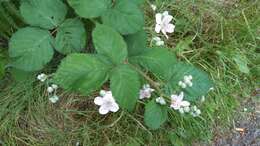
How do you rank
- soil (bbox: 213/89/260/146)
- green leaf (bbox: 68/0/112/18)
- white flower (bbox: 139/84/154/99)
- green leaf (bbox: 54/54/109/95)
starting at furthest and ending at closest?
soil (bbox: 213/89/260/146)
white flower (bbox: 139/84/154/99)
green leaf (bbox: 68/0/112/18)
green leaf (bbox: 54/54/109/95)

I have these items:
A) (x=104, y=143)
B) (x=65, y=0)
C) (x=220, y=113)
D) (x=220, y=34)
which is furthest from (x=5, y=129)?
(x=220, y=34)

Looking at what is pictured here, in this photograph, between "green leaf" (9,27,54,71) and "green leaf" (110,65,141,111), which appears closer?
"green leaf" (110,65,141,111)

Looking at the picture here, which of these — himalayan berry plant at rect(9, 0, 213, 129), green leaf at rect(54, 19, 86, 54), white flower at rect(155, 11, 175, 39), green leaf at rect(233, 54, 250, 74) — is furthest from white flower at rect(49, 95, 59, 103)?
green leaf at rect(233, 54, 250, 74)

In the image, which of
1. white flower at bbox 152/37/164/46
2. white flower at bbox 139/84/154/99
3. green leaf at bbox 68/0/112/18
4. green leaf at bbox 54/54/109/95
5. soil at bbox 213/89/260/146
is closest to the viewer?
green leaf at bbox 54/54/109/95

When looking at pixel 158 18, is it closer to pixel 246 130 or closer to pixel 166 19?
pixel 166 19

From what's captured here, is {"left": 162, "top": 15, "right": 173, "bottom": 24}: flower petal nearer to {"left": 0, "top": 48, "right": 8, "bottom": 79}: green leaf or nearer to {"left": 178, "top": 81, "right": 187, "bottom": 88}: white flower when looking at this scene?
{"left": 178, "top": 81, "right": 187, "bottom": 88}: white flower

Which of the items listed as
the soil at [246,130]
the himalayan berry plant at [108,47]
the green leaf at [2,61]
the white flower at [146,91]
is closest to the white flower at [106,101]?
the himalayan berry plant at [108,47]

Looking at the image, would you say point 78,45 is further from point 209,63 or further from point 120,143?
point 209,63
